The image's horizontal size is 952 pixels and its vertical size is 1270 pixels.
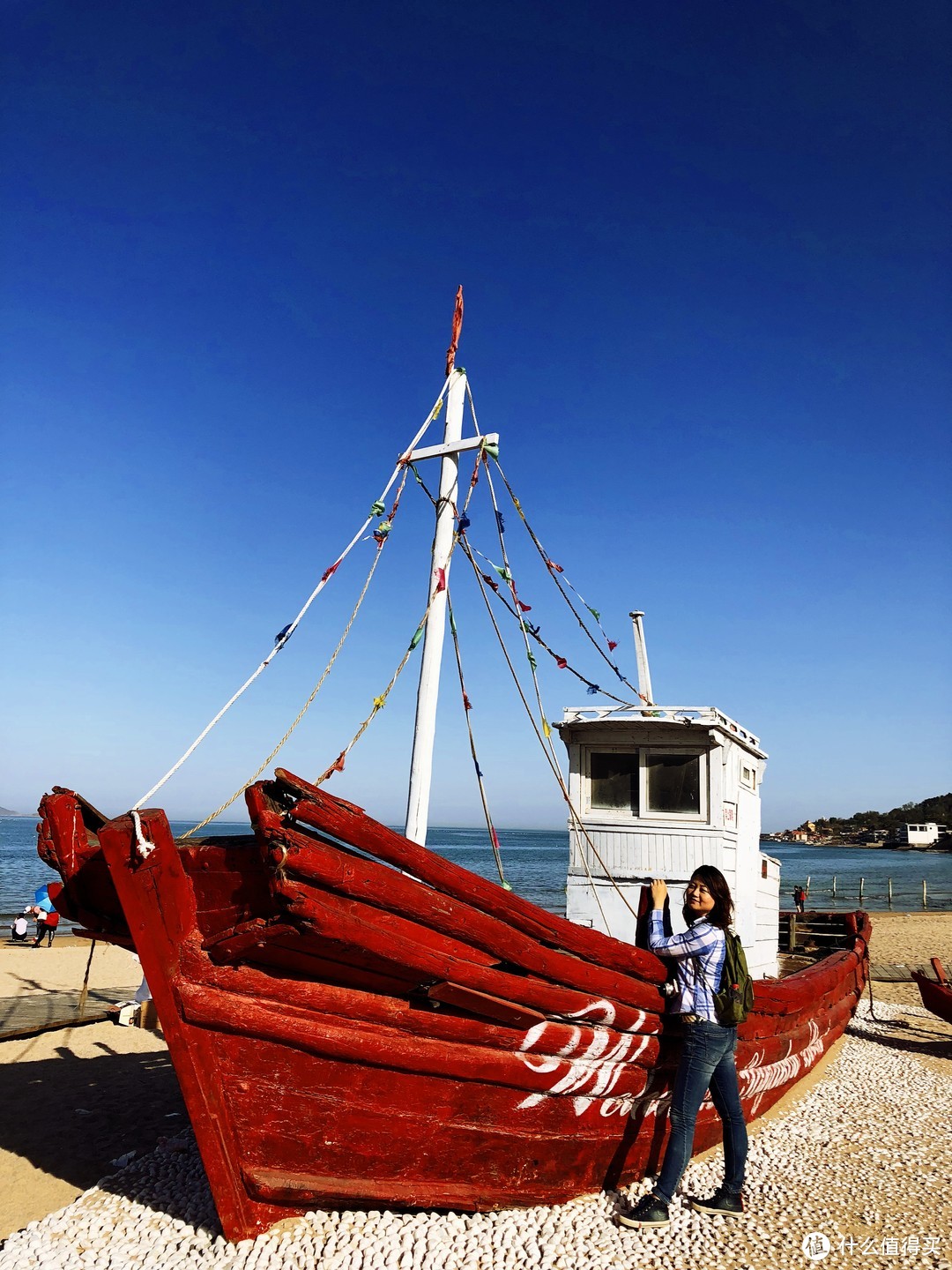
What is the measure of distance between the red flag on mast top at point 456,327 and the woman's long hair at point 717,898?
539 cm

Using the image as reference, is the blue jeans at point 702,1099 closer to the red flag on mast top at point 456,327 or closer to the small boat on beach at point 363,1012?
Answer: the small boat on beach at point 363,1012

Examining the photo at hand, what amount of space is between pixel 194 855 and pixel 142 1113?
5039 mm

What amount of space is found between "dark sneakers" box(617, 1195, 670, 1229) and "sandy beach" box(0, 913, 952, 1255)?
2155 millimetres

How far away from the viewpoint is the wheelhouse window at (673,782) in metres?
8.67

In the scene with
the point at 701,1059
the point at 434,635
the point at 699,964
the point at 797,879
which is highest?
the point at 434,635

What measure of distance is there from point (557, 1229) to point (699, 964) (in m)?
1.74

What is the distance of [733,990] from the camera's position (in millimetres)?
4770

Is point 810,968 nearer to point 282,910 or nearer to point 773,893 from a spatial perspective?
point 773,893

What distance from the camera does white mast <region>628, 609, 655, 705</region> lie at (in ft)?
32.4

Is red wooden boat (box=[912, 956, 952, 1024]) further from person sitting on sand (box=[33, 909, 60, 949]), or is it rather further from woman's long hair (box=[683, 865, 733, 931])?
person sitting on sand (box=[33, 909, 60, 949])

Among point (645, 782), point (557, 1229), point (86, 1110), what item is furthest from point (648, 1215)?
point (86, 1110)

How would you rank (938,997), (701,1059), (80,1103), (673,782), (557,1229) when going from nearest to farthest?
1. (557,1229)
2. (701,1059)
3. (80,1103)
4. (673,782)
5. (938,997)

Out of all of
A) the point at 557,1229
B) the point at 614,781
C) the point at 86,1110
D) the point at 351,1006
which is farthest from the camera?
the point at 614,781

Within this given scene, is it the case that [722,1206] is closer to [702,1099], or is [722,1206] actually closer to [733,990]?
[702,1099]
